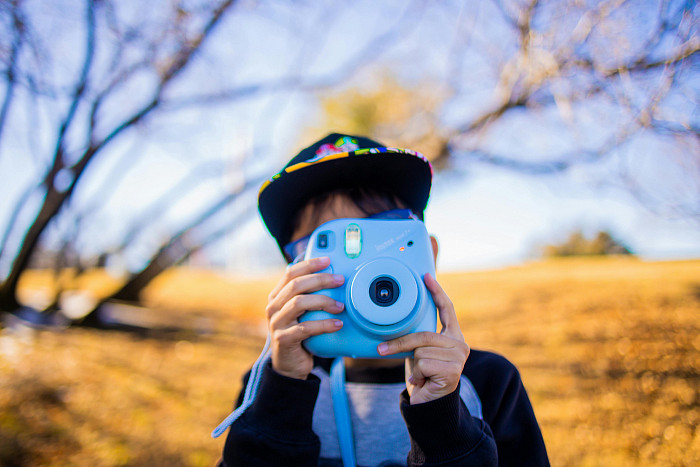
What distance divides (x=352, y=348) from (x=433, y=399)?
21cm

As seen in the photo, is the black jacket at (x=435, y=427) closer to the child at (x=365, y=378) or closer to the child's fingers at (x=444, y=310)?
the child at (x=365, y=378)

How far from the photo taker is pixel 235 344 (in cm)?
399

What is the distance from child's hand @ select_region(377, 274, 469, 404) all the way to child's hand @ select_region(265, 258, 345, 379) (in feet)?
0.53

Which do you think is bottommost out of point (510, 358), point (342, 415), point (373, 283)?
point (510, 358)

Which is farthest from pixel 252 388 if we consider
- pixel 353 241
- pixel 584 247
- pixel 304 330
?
pixel 584 247

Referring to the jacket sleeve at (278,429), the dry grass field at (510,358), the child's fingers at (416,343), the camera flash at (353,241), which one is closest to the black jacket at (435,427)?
the jacket sleeve at (278,429)

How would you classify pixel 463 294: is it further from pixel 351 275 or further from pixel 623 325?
pixel 351 275

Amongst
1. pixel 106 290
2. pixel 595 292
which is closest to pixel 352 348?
pixel 595 292

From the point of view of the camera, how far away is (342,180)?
3.72 feet

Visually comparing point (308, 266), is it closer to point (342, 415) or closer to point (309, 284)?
point (309, 284)

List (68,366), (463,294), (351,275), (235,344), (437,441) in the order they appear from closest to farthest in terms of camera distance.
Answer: (437,441) < (351,275) < (68,366) < (235,344) < (463,294)

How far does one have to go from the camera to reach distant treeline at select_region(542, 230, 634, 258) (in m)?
5.07

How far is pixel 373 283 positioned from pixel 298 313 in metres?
0.20

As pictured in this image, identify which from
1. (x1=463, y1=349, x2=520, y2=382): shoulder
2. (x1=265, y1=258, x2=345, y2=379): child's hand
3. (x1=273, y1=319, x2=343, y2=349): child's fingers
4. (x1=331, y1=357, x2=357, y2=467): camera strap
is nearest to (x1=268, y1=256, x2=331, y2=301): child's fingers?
(x1=265, y1=258, x2=345, y2=379): child's hand
